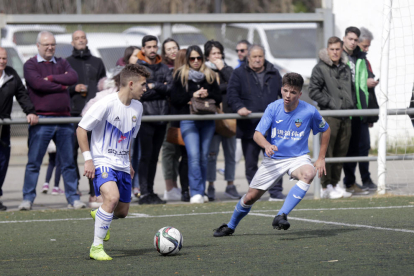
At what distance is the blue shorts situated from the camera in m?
6.08

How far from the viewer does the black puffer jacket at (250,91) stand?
31.8 ft

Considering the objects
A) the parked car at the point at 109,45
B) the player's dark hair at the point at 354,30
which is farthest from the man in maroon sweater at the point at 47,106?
the player's dark hair at the point at 354,30

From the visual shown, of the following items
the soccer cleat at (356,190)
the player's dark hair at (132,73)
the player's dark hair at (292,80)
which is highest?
the player's dark hair at (132,73)

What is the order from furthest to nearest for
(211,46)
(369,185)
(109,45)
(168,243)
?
1. (109,45)
2. (369,185)
3. (211,46)
4. (168,243)

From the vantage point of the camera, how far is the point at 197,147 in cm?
961

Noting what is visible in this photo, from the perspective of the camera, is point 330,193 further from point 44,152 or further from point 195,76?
point 44,152

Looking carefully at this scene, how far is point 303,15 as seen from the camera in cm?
1070

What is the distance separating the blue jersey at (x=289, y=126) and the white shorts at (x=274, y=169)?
5 cm

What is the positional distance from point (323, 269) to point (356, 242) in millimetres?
1218

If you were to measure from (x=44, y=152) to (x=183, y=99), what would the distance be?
191 centimetres

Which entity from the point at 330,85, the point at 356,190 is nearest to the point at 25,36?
the point at 330,85

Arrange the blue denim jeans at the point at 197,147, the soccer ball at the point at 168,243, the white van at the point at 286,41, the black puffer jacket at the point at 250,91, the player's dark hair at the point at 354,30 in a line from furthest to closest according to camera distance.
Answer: the white van at the point at 286,41
the player's dark hair at the point at 354,30
the black puffer jacket at the point at 250,91
the blue denim jeans at the point at 197,147
the soccer ball at the point at 168,243

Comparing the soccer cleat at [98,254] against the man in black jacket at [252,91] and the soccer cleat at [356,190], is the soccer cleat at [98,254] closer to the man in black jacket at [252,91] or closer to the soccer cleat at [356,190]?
the man in black jacket at [252,91]

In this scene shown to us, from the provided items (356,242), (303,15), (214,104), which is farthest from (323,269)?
(303,15)
